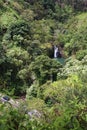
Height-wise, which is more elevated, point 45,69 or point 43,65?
point 43,65

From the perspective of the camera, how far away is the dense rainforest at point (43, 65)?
5590 millimetres

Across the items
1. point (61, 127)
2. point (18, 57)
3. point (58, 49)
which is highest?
point (58, 49)

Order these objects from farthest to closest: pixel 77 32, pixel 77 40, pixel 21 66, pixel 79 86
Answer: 1. pixel 77 32
2. pixel 77 40
3. pixel 21 66
4. pixel 79 86

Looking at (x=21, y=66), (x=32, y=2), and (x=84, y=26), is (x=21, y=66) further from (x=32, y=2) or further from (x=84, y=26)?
(x=32, y=2)

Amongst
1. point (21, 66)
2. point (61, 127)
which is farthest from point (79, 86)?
point (61, 127)

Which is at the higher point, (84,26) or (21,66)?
(84,26)

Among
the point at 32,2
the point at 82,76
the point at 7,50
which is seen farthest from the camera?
the point at 32,2

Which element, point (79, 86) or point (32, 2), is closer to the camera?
point (79, 86)

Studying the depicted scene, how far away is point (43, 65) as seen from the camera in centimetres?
3294

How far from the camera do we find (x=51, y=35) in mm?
61844

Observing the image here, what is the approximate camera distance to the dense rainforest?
18.3 feet

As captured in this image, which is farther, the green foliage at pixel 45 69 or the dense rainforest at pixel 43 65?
the green foliage at pixel 45 69

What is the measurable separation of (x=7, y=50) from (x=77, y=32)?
23211 millimetres

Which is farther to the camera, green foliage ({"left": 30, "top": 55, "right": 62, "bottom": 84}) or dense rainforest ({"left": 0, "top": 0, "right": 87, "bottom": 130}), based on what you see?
green foliage ({"left": 30, "top": 55, "right": 62, "bottom": 84})
